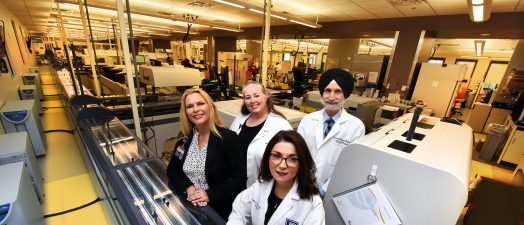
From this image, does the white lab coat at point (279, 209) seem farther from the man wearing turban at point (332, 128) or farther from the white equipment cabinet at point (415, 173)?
the man wearing turban at point (332, 128)

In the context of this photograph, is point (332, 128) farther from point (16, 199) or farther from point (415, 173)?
point (16, 199)

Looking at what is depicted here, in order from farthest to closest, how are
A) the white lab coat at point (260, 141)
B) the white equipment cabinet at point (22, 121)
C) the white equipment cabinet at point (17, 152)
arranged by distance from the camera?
the white equipment cabinet at point (22, 121)
the white equipment cabinet at point (17, 152)
the white lab coat at point (260, 141)

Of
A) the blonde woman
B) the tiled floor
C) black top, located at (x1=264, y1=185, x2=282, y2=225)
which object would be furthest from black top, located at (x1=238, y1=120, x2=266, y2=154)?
the tiled floor

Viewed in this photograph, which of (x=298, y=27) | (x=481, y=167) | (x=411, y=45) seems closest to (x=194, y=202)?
(x=481, y=167)

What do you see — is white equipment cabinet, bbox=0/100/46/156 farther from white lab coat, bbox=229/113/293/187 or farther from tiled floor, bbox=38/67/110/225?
white lab coat, bbox=229/113/293/187

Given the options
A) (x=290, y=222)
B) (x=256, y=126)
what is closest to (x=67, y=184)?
(x=256, y=126)

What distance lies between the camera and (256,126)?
1761 millimetres

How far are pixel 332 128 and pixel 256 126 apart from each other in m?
0.58

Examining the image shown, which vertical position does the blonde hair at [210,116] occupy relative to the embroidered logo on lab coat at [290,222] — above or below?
above

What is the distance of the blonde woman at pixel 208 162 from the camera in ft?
4.60

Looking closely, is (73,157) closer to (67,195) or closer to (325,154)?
(67,195)

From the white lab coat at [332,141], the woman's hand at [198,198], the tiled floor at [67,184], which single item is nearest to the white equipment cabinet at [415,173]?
the white lab coat at [332,141]

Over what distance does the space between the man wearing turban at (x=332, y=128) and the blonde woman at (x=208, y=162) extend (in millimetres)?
609

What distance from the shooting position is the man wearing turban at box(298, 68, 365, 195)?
1646 millimetres
